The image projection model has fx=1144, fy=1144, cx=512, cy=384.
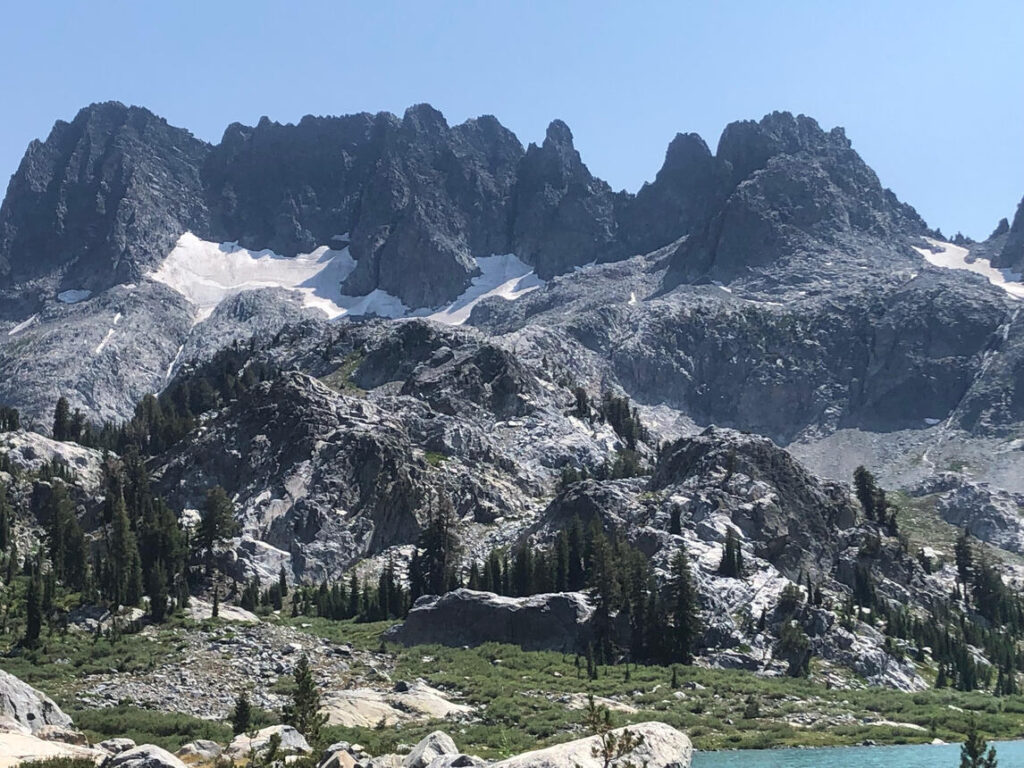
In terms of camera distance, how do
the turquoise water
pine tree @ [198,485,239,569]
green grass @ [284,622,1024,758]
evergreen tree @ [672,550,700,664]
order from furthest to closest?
pine tree @ [198,485,239,569]
evergreen tree @ [672,550,700,664]
green grass @ [284,622,1024,758]
the turquoise water

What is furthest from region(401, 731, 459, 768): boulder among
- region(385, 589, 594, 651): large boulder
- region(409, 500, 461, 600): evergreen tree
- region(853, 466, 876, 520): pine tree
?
region(853, 466, 876, 520): pine tree

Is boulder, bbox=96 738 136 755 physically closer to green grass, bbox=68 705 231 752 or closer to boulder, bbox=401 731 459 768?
green grass, bbox=68 705 231 752

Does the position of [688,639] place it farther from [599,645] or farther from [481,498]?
[481,498]

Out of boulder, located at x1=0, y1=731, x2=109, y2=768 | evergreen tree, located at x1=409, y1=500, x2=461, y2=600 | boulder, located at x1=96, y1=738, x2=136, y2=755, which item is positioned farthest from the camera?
evergreen tree, located at x1=409, y1=500, x2=461, y2=600

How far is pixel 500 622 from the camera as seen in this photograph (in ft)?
416

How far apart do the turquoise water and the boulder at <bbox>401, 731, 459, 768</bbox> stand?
24219mm

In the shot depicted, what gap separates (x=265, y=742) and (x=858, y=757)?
139 ft

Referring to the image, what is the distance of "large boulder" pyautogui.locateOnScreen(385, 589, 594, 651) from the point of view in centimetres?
12481

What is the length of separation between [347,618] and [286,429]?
189ft

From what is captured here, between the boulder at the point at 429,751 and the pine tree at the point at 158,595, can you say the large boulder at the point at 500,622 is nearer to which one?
the pine tree at the point at 158,595

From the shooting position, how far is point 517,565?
5748 inches

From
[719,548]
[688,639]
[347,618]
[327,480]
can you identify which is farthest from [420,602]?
[327,480]

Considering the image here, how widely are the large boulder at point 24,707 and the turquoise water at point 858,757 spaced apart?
131ft

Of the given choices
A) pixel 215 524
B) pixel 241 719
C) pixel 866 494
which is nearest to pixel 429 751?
pixel 241 719
